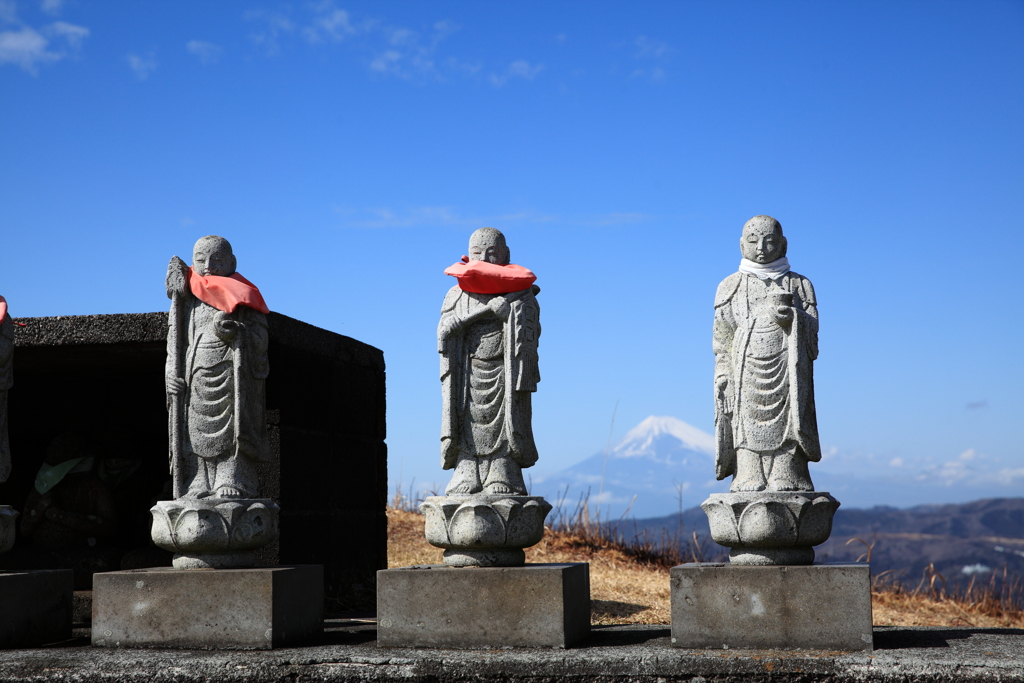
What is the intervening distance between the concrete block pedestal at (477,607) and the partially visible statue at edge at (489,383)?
1.78ft

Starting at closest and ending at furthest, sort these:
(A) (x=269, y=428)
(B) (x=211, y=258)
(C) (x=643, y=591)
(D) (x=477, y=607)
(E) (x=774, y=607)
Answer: (E) (x=774, y=607), (D) (x=477, y=607), (B) (x=211, y=258), (A) (x=269, y=428), (C) (x=643, y=591)

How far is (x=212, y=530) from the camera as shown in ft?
21.1

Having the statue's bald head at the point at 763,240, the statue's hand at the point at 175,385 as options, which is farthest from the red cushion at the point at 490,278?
the statue's hand at the point at 175,385

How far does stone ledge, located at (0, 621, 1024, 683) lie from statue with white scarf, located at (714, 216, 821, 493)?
41.8 inches

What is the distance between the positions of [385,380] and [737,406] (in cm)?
491

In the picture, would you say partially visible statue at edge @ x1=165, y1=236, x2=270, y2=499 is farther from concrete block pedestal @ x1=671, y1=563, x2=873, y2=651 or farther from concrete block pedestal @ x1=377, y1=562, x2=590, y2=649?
concrete block pedestal @ x1=671, y1=563, x2=873, y2=651

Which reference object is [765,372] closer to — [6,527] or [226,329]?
[226,329]

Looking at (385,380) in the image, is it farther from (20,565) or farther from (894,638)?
(894,638)

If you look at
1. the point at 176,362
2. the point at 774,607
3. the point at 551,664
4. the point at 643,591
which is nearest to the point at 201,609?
the point at 176,362

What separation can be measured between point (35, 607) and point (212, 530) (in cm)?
153

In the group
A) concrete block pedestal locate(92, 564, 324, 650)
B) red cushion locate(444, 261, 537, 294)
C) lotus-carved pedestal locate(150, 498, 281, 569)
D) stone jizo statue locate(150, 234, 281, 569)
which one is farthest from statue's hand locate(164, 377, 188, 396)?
red cushion locate(444, 261, 537, 294)

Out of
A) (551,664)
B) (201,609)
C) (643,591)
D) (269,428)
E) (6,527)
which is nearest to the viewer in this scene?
(551,664)

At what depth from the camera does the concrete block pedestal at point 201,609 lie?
6.25 metres

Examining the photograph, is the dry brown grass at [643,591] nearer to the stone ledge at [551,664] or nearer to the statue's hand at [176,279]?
the stone ledge at [551,664]
